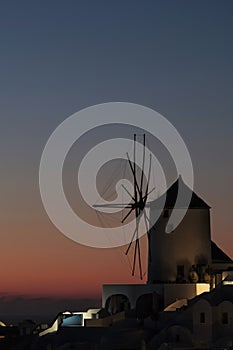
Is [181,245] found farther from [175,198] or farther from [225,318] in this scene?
[225,318]

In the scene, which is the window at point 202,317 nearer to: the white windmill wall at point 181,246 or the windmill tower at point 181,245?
the windmill tower at point 181,245

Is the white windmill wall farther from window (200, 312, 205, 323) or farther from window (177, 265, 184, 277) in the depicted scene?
window (200, 312, 205, 323)

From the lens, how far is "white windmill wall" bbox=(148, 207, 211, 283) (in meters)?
58.8

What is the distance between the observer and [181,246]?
5909cm

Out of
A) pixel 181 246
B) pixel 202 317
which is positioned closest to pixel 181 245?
pixel 181 246

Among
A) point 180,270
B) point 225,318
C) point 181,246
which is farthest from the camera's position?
point 181,246

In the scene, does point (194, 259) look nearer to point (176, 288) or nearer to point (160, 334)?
point (176, 288)

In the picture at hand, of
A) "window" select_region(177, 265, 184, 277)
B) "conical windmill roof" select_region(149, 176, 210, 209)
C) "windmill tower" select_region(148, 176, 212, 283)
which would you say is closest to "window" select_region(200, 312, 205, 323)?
"windmill tower" select_region(148, 176, 212, 283)

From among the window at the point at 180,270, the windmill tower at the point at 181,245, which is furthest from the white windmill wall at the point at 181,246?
the window at the point at 180,270

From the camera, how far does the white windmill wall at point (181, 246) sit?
58.8 m

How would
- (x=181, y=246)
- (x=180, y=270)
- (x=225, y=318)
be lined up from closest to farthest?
(x=225, y=318)
(x=180, y=270)
(x=181, y=246)

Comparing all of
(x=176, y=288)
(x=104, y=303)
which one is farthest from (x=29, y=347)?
(x=176, y=288)

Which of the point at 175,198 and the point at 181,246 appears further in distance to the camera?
the point at 175,198

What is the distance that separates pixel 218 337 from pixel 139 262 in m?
15.3
